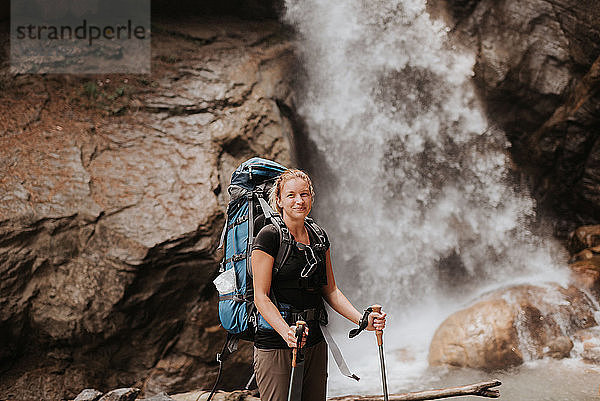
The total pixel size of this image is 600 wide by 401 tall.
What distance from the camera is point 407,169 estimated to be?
8641mm

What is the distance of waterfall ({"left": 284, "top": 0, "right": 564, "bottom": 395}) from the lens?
8289 mm

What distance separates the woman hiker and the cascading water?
5.84m

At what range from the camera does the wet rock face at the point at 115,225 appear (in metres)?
5.45

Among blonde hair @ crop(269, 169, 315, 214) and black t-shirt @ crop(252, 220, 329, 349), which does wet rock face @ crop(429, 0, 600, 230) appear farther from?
black t-shirt @ crop(252, 220, 329, 349)

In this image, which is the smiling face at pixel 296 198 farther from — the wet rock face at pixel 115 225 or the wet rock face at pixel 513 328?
the wet rock face at pixel 513 328

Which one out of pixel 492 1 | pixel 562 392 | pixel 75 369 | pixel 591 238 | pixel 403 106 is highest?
pixel 492 1

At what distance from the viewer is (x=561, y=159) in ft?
29.6

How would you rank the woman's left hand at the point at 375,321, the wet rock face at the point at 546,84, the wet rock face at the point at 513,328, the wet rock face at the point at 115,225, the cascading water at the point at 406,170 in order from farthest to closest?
1. the wet rock face at the point at 546,84
2. the cascading water at the point at 406,170
3. the wet rock face at the point at 513,328
4. the wet rock face at the point at 115,225
5. the woman's left hand at the point at 375,321

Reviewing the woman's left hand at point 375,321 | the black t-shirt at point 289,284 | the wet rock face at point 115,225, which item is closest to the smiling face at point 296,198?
the black t-shirt at point 289,284

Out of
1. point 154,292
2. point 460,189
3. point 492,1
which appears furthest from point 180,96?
point 492,1

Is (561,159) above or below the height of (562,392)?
above

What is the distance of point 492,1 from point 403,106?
2547 mm

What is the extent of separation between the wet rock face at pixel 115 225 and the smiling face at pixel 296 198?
373cm

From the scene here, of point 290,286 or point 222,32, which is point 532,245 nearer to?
point 222,32
